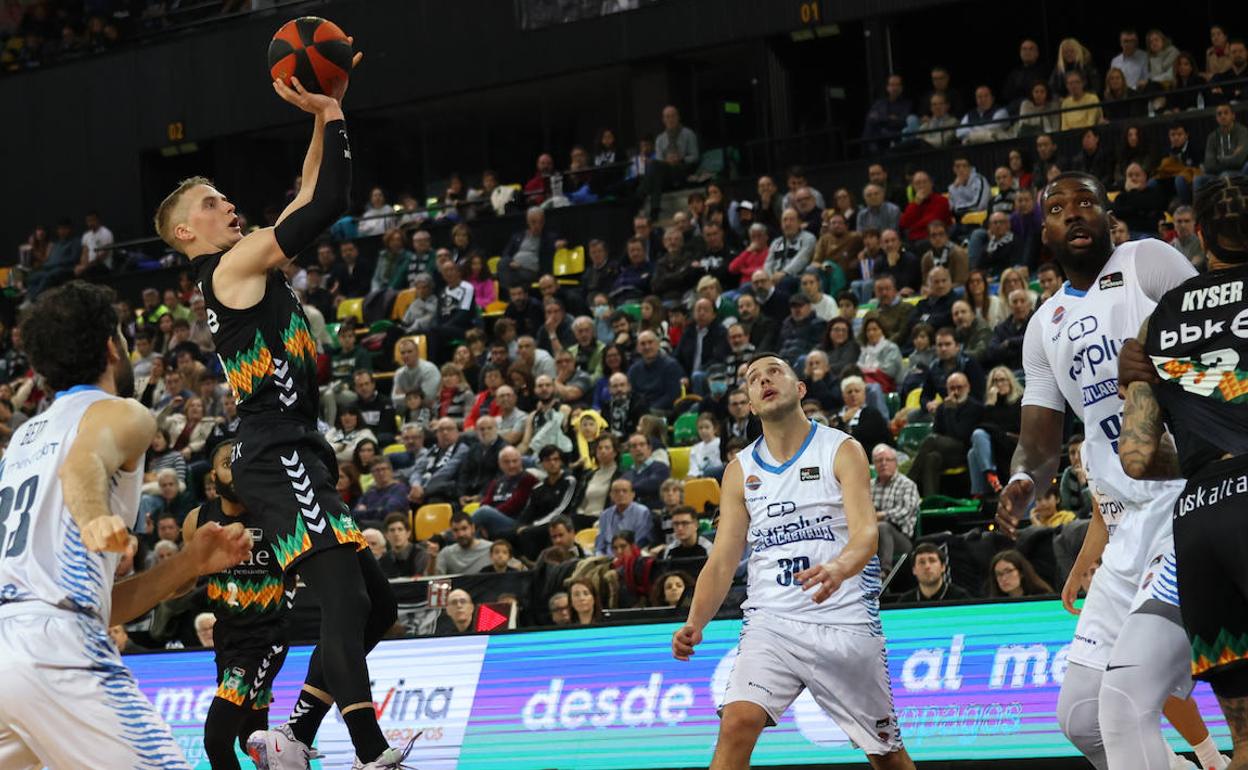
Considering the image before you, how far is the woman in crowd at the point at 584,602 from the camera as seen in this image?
12.0 meters

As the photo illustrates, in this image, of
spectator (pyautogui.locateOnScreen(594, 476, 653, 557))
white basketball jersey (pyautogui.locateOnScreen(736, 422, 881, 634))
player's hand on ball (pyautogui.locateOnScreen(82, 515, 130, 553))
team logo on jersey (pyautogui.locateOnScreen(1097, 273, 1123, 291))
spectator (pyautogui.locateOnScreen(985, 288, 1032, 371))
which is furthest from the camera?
spectator (pyautogui.locateOnScreen(985, 288, 1032, 371))

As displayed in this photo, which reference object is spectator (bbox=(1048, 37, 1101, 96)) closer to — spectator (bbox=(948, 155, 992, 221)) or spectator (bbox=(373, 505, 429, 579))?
spectator (bbox=(948, 155, 992, 221))

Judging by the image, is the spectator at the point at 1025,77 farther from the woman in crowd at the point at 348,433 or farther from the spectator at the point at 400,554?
the spectator at the point at 400,554

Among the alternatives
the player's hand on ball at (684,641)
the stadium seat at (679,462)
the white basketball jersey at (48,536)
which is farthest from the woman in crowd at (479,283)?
the white basketball jersey at (48,536)

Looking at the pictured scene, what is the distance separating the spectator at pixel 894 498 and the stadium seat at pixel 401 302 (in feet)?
32.7

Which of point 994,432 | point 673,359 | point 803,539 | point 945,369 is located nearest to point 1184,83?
point 945,369

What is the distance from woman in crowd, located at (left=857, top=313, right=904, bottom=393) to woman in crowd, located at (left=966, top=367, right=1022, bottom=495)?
151 cm

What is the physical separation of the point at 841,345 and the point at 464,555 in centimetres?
418

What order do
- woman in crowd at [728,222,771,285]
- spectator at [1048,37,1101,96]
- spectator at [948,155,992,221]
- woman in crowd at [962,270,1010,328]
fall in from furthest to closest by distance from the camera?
spectator at [1048,37,1101,96] → woman in crowd at [728,222,771,285] → spectator at [948,155,992,221] → woman in crowd at [962,270,1010,328]

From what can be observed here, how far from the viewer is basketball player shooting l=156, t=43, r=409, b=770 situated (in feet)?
20.5

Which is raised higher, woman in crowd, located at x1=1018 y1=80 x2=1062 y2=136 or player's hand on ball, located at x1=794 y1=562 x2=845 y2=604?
woman in crowd, located at x1=1018 y1=80 x2=1062 y2=136

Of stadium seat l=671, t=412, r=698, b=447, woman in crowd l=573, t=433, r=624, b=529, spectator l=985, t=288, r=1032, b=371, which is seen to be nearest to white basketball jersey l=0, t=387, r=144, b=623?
woman in crowd l=573, t=433, r=624, b=529

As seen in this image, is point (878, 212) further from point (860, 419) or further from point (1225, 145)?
point (860, 419)

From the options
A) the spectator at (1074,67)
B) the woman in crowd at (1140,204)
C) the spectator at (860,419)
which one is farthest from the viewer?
the spectator at (1074,67)
